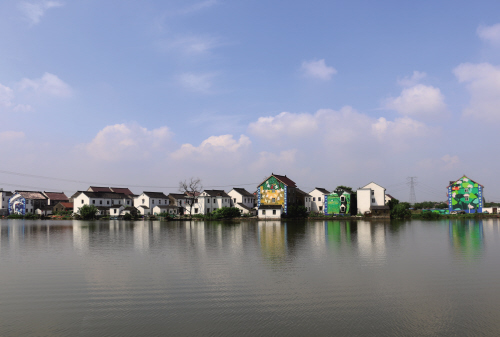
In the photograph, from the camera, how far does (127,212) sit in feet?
253

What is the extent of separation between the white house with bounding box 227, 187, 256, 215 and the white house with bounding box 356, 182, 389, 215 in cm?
2175

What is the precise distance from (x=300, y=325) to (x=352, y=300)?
3.09 m

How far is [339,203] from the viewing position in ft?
234

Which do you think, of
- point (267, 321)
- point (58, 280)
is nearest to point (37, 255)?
point (58, 280)

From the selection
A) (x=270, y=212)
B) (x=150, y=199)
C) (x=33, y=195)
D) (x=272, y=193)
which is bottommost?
(x=270, y=212)

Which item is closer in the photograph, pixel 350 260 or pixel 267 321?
pixel 267 321

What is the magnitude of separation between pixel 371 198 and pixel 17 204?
277ft

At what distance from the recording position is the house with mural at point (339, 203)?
7112 centimetres

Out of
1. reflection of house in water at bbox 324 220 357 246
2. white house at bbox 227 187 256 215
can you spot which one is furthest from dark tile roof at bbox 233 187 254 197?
reflection of house in water at bbox 324 220 357 246

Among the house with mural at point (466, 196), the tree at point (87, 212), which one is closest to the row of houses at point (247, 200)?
the house with mural at point (466, 196)

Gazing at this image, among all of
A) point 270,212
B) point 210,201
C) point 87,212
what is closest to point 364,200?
point 270,212

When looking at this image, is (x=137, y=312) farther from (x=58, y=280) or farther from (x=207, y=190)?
(x=207, y=190)

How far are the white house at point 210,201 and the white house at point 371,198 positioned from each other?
27297 mm

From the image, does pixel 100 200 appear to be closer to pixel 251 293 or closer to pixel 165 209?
pixel 165 209
